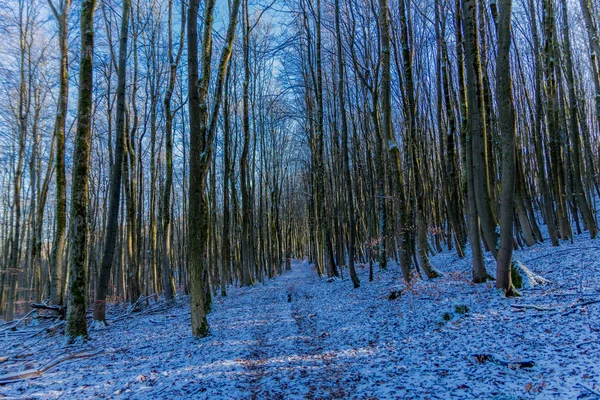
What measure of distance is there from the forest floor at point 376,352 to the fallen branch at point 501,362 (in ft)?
0.05

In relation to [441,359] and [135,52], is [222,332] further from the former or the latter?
[135,52]

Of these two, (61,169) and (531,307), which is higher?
(61,169)

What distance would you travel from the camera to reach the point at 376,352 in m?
5.04

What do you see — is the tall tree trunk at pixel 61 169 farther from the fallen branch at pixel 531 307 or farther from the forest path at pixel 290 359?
the fallen branch at pixel 531 307

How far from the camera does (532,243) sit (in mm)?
12031

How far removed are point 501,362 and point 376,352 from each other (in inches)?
69.9

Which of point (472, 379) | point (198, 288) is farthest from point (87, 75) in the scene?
point (472, 379)

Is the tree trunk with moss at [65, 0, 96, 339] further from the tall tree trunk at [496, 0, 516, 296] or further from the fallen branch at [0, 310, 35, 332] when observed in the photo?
the tall tree trunk at [496, 0, 516, 296]

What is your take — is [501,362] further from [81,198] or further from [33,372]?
[81,198]

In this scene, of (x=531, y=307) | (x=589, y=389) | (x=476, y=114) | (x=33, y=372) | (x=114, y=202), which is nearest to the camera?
(x=589, y=389)

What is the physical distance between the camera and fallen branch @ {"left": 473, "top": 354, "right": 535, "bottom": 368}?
361 cm

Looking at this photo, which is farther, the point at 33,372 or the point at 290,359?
the point at 290,359

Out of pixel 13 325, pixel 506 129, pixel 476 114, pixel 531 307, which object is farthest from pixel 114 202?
pixel 531 307

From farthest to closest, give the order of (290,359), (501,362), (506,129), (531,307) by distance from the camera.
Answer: (506,129) < (531,307) < (290,359) < (501,362)
